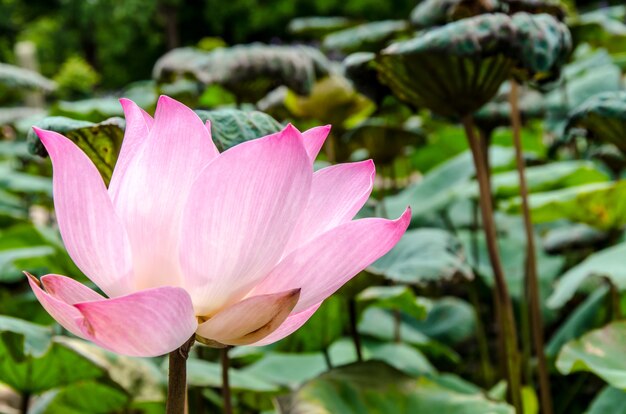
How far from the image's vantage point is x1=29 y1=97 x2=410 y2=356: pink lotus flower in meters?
0.32

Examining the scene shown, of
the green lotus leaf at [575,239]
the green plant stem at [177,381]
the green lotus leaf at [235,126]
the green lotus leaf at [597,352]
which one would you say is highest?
the green lotus leaf at [235,126]

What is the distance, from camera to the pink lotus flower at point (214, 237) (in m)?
0.32

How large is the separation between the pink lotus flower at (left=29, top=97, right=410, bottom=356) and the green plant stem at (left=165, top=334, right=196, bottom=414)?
0.01 m

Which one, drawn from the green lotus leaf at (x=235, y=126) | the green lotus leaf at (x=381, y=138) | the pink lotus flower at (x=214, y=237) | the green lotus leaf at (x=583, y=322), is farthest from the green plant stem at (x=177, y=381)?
the green lotus leaf at (x=381, y=138)

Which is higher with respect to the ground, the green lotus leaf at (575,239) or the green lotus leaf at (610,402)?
the green lotus leaf at (610,402)

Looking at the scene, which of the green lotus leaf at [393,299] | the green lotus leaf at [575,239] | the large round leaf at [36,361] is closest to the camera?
the large round leaf at [36,361]

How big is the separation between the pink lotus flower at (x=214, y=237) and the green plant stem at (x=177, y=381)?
0.03 ft

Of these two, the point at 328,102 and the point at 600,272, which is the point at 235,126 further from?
the point at 328,102

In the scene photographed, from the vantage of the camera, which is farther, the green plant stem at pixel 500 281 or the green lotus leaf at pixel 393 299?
the green lotus leaf at pixel 393 299

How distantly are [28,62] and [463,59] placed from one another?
14.1 feet

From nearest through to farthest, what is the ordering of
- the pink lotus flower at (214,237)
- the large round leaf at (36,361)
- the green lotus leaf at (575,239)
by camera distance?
the pink lotus flower at (214,237)
the large round leaf at (36,361)
the green lotus leaf at (575,239)

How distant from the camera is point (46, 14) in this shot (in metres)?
15.2

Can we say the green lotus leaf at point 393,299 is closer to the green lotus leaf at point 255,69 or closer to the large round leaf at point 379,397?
the large round leaf at point 379,397

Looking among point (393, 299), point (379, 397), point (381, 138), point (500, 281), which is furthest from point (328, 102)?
point (379, 397)
